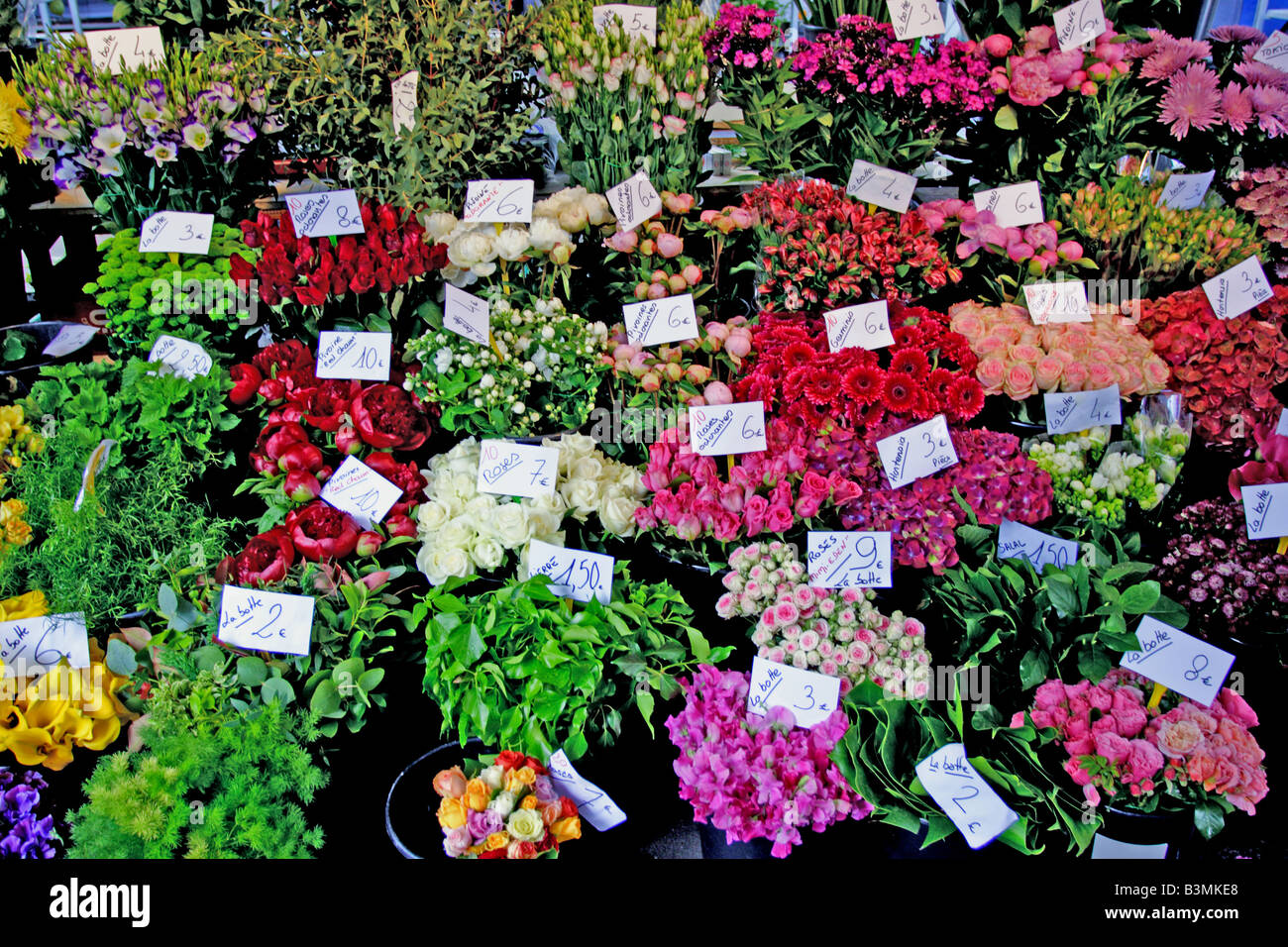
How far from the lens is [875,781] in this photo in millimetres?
1256

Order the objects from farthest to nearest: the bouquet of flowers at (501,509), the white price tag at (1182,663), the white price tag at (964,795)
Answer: the bouquet of flowers at (501,509) < the white price tag at (1182,663) < the white price tag at (964,795)

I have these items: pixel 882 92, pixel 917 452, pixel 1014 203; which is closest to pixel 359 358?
pixel 917 452

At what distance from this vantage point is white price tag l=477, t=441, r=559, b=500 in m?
1.62

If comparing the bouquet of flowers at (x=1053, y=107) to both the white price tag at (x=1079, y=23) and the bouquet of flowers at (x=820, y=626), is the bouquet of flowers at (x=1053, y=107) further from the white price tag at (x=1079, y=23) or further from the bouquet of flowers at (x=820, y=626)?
the bouquet of flowers at (x=820, y=626)

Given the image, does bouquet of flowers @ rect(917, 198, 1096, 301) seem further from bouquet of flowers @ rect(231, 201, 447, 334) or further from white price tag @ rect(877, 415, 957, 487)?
bouquet of flowers @ rect(231, 201, 447, 334)

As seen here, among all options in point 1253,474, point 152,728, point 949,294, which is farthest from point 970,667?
point 152,728

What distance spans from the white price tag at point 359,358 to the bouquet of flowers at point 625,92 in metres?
0.64

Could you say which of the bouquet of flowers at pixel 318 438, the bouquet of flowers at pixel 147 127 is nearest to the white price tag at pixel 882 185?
the bouquet of flowers at pixel 318 438

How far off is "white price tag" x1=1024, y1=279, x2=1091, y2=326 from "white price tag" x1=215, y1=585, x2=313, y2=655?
1640 millimetres

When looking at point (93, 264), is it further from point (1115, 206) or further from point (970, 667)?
point (1115, 206)

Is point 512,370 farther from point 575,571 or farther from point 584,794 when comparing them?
point 584,794

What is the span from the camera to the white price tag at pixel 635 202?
→ 72.6 inches
